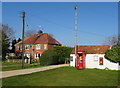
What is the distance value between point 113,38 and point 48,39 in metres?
23.5

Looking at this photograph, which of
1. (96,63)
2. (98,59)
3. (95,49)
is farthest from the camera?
(95,49)

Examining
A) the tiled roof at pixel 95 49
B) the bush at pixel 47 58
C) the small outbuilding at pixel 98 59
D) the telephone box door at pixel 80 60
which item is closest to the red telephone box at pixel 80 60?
the telephone box door at pixel 80 60

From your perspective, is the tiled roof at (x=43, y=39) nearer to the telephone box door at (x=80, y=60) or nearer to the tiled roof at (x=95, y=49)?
the tiled roof at (x=95, y=49)

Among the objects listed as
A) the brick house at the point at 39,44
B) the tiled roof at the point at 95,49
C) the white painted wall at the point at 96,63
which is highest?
the brick house at the point at 39,44

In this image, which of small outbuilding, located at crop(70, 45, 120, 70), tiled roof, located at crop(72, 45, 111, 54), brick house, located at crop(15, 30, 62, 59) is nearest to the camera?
small outbuilding, located at crop(70, 45, 120, 70)

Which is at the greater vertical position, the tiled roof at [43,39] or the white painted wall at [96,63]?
the tiled roof at [43,39]

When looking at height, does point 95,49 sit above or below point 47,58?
above

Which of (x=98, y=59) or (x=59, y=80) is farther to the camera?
(x=98, y=59)

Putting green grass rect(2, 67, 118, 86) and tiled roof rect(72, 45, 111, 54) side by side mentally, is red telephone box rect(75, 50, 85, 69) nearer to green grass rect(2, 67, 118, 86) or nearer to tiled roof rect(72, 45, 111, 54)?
tiled roof rect(72, 45, 111, 54)

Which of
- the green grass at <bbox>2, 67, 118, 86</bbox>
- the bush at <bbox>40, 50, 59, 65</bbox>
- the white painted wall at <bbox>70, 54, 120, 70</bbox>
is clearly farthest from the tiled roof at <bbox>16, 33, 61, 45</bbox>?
the green grass at <bbox>2, 67, 118, 86</bbox>

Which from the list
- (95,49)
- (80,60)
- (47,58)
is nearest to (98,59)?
(95,49)

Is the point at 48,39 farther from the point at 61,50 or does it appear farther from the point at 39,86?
the point at 39,86

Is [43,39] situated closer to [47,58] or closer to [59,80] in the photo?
[47,58]

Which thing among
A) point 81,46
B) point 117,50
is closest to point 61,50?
point 81,46
